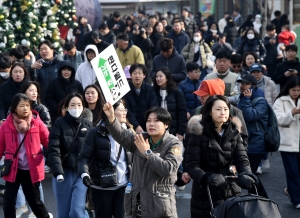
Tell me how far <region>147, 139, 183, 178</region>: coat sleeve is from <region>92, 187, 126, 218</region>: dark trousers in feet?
3.84

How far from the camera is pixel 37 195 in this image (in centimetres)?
846

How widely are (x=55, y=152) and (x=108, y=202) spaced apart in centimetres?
88

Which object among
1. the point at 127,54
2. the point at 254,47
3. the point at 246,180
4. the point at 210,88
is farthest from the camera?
the point at 254,47

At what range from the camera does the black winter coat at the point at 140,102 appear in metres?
10.8

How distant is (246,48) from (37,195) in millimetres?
10073

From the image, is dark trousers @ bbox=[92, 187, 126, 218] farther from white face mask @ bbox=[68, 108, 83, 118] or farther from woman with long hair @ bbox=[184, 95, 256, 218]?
woman with long hair @ bbox=[184, 95, 256, 218]

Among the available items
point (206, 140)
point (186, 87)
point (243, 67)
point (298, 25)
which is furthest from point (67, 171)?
point (298, 25)

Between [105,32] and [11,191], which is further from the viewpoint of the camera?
[105,32]

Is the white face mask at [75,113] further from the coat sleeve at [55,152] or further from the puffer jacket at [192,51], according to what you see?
the puffer jacket at [192,51]

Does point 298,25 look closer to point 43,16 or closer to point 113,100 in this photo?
point 43,16

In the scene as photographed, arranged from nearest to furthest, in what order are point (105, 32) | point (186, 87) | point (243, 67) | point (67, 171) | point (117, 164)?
point (117, 164) → point (67, 171) → point (186, 87) → point (243, 67) → point (105, 32)

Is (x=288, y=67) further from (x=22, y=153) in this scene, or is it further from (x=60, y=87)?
(x=22, y=153)

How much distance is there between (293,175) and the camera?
9.73 meters

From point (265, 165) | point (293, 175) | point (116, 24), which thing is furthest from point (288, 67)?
point (116, 24)
